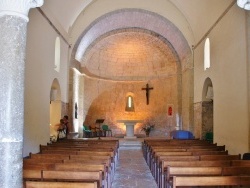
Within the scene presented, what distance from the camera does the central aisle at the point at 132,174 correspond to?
24.4ft

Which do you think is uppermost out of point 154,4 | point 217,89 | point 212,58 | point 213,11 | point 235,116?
point 154,4

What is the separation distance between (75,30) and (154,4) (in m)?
→ 4.11

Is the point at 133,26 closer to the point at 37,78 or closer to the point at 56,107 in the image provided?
the point at 56,107

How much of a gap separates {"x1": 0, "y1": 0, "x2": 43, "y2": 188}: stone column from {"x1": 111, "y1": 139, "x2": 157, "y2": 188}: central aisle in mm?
3415

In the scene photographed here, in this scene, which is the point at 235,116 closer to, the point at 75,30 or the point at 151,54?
the point at 75,30

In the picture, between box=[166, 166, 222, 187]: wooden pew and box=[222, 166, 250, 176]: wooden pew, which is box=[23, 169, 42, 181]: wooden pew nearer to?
box=[166, 166, 222, 187]: wooden pew

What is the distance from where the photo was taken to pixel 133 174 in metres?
8.73

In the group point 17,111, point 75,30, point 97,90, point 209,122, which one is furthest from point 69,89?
point 17,111

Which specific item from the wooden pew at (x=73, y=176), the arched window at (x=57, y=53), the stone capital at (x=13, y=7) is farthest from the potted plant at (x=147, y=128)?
the stone capital at (x=13, y=7)

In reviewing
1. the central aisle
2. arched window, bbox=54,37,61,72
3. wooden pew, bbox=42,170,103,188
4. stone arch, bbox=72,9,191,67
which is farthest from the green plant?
wooden pew, bbox=42,170,103,188

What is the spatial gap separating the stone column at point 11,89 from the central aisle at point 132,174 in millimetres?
3415

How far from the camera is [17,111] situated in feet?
14.6

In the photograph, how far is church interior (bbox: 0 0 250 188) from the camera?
4531 mm

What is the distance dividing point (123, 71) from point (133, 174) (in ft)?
40.0
